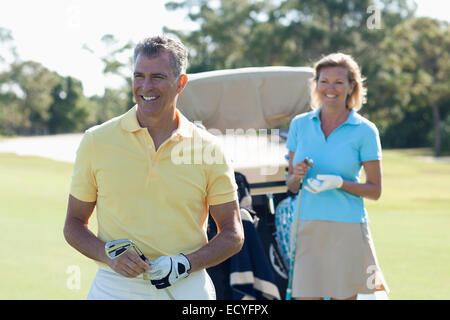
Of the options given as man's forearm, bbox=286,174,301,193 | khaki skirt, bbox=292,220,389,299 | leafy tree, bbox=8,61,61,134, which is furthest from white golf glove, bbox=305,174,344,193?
leafy tree, bbox=8,61,61,134

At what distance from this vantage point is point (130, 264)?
2150 mm

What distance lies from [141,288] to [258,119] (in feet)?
9.87

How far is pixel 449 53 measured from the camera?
127ft

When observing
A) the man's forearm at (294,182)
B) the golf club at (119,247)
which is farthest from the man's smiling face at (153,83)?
the man's forearm at (294,182)

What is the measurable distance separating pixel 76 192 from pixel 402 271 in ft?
18.7

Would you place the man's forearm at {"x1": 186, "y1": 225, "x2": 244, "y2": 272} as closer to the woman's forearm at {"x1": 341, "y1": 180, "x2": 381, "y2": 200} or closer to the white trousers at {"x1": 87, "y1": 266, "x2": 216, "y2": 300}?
the white trousers at {"x1": 87, "y1": 266, "x2": 216, "y2": 300}

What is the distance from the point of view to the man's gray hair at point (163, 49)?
2.31 meters

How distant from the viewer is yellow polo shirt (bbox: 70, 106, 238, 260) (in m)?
2.28

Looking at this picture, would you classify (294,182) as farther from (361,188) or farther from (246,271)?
(246,271)

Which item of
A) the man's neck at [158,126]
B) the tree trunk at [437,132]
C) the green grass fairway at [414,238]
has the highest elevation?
the man's neck at [158,126]

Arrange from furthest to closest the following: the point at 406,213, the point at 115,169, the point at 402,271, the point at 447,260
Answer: the point at 406,213 < the point at 447,260 < the point at 402,271 < the point at 115,169

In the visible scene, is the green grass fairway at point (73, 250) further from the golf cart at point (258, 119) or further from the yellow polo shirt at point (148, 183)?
the yellow polo shirt at point (148, 183)

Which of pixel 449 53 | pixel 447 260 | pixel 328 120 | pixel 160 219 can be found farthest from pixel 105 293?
pixel 449 53
